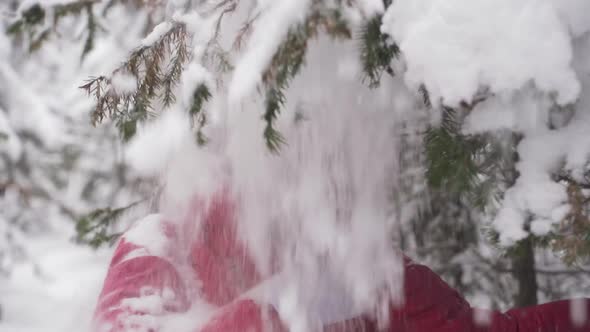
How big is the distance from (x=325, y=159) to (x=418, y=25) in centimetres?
62

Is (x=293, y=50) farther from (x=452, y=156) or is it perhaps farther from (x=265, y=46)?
(x=452, y=156)

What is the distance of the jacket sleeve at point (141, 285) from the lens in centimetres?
185

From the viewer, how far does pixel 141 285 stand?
6.57 ft

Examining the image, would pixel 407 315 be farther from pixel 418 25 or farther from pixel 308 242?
pixel 418 25

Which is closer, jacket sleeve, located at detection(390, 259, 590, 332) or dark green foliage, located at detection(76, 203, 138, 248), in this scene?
jacket sleeve, located at detection(390, 259, 590, 332)

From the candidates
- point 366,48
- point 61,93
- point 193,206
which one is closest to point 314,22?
point 366,48

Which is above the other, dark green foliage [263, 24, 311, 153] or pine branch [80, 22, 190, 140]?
pine branch [80, 22, 190, 140]

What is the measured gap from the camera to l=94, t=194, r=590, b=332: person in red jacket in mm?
1872

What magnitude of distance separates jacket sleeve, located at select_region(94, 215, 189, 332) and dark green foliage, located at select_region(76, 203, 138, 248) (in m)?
1.11

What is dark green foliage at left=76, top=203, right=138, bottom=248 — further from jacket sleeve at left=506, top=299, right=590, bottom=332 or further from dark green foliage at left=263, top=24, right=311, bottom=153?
jacket sleeve at left=506, top=299, right=590, bottom=332

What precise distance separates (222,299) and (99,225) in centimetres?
164

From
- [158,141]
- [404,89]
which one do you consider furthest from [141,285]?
[404,89]

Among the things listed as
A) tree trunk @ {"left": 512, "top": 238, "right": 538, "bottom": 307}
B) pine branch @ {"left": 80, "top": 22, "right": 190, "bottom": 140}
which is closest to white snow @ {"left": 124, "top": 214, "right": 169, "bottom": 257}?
pine branch @ {"left": 80, "top": 22, "right": 190, "bottom": 140}

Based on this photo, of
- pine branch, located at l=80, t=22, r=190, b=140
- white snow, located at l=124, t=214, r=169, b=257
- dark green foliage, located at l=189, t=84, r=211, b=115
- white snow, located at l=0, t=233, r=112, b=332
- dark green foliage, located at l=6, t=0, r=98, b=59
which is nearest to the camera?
dark green foliage, located at l=189, t=84, r=211, b=115
